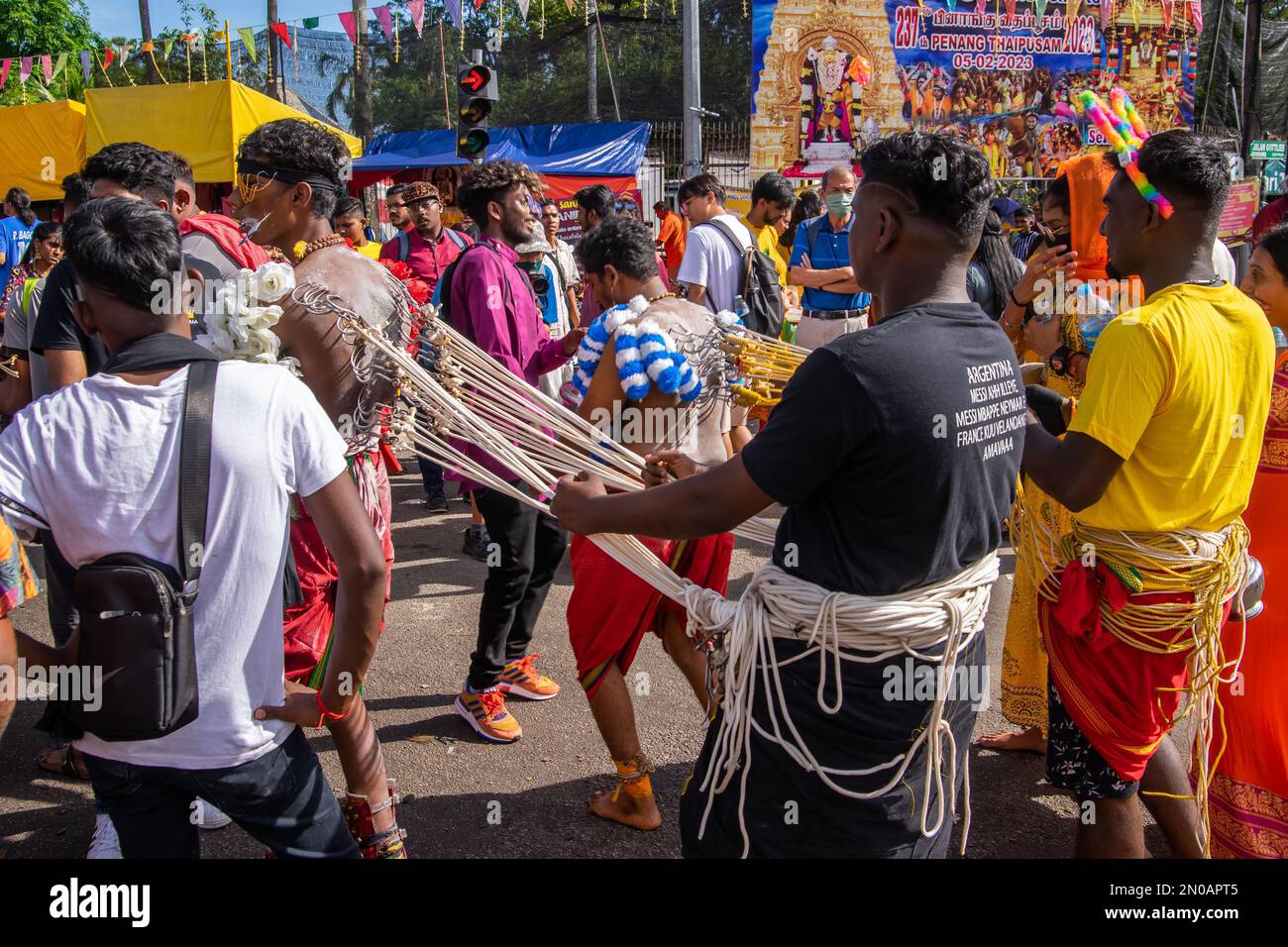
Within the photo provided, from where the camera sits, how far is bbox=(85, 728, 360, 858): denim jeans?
181 centimetres

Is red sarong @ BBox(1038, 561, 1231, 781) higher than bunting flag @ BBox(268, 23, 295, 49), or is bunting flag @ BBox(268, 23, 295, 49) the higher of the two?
bunting flag @ BBox(268, 23, 295, 49)

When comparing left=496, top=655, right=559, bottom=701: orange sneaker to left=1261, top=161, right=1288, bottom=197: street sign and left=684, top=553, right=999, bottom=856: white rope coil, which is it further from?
left=1261, top=161, right=1288, bottom=197: street sign

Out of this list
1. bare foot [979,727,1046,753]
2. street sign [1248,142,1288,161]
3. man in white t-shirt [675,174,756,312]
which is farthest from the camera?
street sign [1248,142,1288,161]

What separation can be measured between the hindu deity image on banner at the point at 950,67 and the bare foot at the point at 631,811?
1471 cm

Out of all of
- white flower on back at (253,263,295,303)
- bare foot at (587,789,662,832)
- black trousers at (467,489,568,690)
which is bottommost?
bare foot at (587,789,662,832)

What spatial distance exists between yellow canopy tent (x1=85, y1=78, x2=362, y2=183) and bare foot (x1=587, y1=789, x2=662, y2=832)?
11059mm

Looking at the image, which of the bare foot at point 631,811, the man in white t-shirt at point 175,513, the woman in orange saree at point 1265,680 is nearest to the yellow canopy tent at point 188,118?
the bare foot at point 631,811

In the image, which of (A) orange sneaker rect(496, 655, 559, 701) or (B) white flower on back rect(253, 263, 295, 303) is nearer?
(B) white flower on back rect(253, 263, 295, 303)

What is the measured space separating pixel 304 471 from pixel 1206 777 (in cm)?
233

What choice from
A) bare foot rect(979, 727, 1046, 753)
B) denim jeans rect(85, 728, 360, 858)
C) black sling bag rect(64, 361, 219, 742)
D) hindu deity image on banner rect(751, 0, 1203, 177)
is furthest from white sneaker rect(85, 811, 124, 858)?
hindu deity image on banner rect(751, 0, 1203, 177)

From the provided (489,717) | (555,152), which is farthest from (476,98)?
(555,152)

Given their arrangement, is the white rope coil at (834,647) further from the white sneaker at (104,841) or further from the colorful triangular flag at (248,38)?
the colorful triangular flag at (248,38)

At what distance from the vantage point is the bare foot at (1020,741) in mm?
3523
